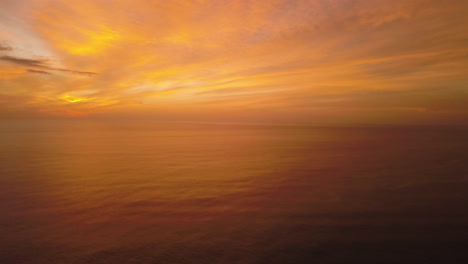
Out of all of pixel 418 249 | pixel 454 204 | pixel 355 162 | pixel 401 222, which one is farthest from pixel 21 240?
pixel 355 162

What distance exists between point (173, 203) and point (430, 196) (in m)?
17.2

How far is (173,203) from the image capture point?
16.7 metres

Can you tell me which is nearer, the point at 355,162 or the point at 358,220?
the point at 358,220

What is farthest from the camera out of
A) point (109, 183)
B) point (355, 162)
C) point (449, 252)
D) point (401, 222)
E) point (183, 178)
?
point (355, 162)

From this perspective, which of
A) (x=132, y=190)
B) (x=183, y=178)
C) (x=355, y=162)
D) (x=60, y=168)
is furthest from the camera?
(x=355, y=162)

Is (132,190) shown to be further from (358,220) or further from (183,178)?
(358,220)

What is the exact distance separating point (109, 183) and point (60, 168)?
1053 cm

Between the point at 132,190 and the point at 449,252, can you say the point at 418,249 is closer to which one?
the point at 449,252

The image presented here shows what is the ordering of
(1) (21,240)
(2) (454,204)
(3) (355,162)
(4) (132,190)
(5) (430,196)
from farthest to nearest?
(3) (355,162) → (4) (132,190) → (5) (430,196) → (2) (454,204) → (1) (21,240)

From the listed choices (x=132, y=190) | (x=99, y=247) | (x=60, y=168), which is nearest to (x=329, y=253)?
(x=99, y=247)

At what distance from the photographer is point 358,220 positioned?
44.5 ft

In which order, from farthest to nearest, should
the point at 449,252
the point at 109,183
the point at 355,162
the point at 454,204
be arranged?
1. the point at 355,162
2. the point at 109,183
3. the point at 454,204
4. the point at 449,252

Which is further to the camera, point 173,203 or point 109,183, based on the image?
point 109,183

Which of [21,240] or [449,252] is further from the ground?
[21,240]
